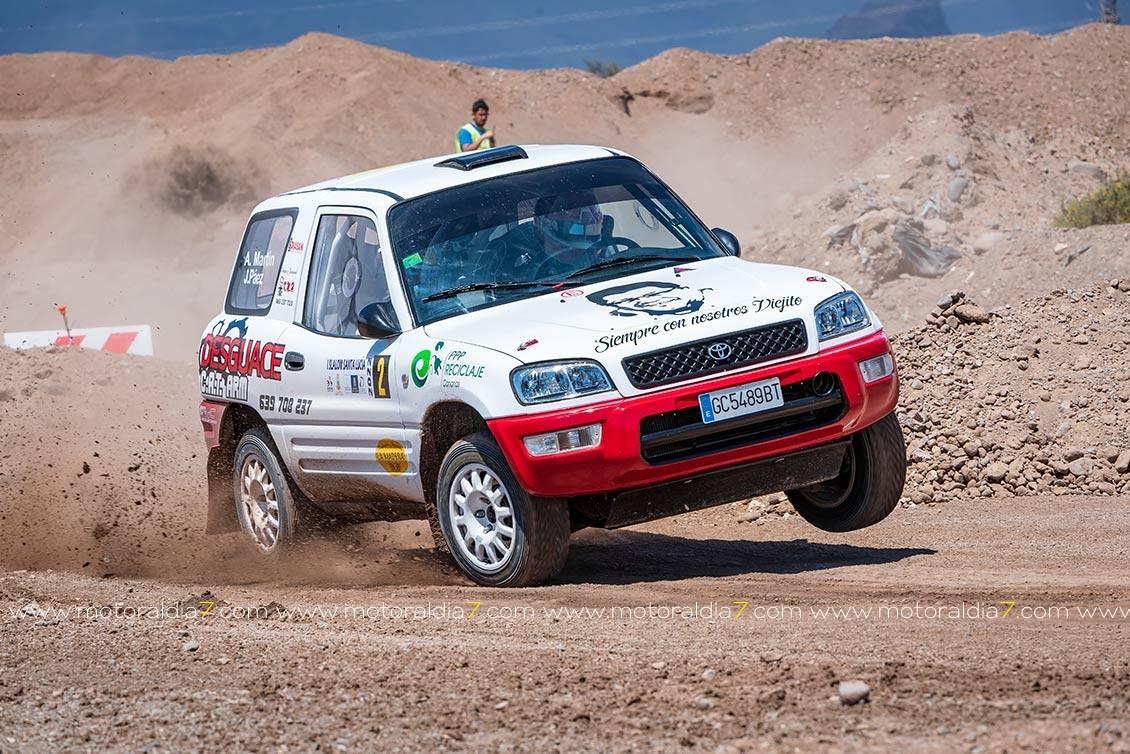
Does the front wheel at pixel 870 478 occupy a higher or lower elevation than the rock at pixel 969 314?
lower

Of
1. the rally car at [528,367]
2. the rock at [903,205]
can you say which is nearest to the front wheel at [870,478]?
the rally car at [528,367]

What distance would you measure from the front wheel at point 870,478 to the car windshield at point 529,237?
1.26 m

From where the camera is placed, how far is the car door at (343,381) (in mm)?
7328

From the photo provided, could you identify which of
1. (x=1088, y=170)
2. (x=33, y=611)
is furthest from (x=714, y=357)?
(x=1088, y=170)

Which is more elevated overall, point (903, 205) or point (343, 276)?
point (903, 205)

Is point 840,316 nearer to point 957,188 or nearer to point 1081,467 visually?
point 1081,467

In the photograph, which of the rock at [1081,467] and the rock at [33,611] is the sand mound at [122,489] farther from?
the rock at [1081,467]

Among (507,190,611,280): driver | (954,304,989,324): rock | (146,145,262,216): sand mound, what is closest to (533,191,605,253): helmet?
(507,190,611,280): driver

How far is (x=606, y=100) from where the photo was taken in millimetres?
36094

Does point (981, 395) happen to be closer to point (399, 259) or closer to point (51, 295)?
point (399, 259)

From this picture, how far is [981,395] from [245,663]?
6.47 metres

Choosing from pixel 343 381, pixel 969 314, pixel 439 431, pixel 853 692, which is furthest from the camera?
pixel 969 314

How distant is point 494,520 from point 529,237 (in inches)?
→ 58.9

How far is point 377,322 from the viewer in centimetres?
718
